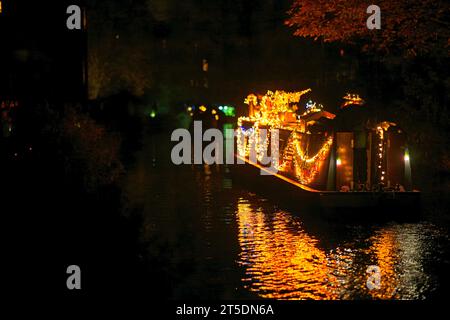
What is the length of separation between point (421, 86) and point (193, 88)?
7092cm

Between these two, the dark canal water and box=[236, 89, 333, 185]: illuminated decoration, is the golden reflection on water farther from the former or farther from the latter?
box=[236, 89, 333, 185]: illuminated decoration

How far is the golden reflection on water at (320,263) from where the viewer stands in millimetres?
9750

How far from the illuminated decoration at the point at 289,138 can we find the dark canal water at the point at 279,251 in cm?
129

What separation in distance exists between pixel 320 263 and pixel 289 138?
34.4 ft

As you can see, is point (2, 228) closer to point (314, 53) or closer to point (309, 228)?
point (309, 228)

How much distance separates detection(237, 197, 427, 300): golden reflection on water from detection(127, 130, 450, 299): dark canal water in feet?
0.04

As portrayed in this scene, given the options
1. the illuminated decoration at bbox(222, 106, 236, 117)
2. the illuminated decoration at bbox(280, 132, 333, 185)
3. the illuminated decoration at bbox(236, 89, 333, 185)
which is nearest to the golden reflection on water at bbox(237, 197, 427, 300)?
the illuminated decoration at bbox(280, 132, 333, 185)

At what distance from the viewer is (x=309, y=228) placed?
48.7 feet

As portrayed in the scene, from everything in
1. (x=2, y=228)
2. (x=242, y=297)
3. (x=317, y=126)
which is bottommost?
(x=242, y=297)

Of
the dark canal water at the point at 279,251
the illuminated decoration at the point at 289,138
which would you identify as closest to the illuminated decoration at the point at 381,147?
the illuminated decoration at the point at 289,138

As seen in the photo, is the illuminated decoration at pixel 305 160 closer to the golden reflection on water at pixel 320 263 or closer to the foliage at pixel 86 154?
the golden reflection on water at pixel 320 263

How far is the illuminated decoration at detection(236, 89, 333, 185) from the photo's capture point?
60.8ft
